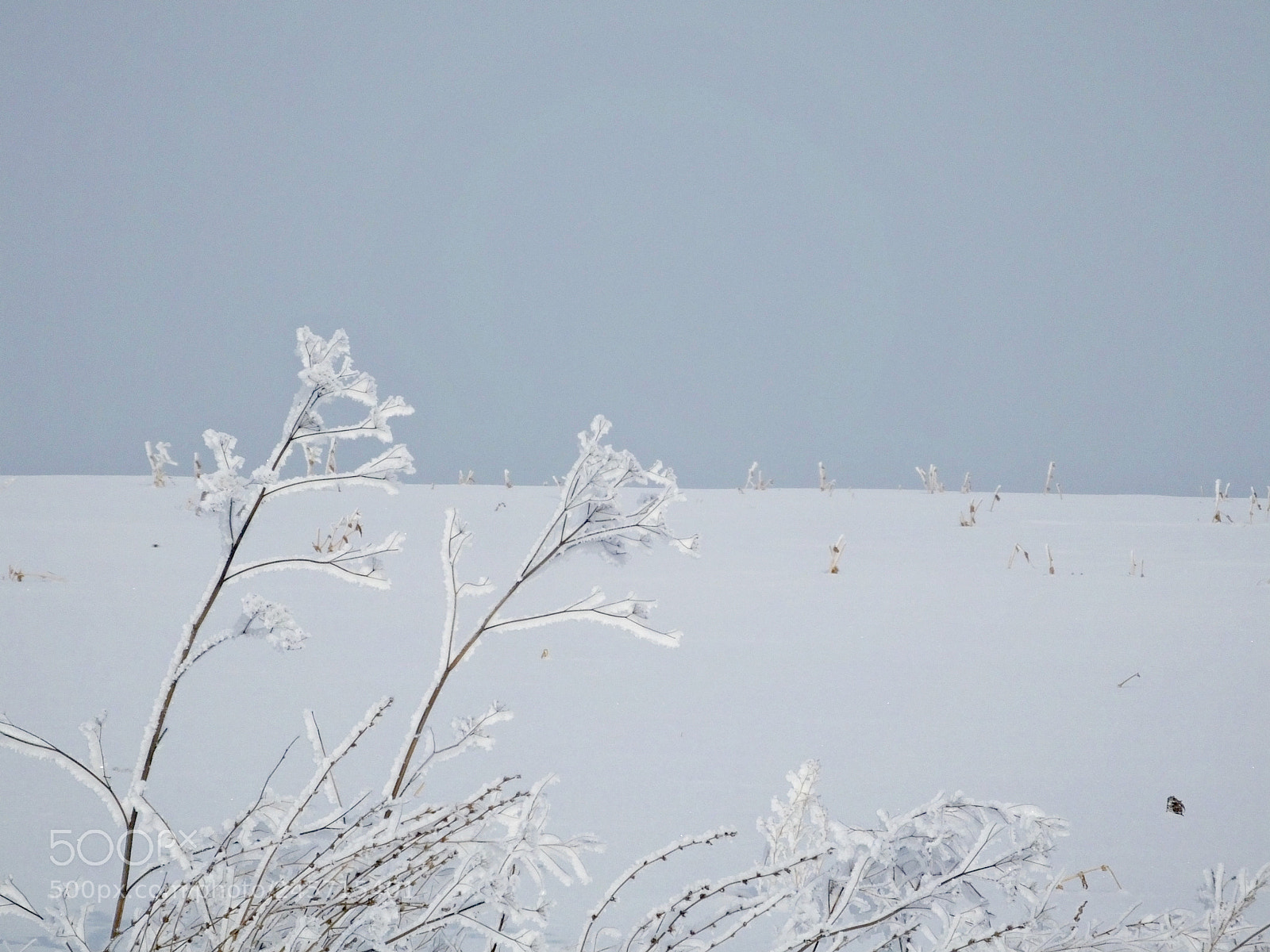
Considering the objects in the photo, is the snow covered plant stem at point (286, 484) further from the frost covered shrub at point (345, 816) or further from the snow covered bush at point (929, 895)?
the snow covered bush at point (929, 895)

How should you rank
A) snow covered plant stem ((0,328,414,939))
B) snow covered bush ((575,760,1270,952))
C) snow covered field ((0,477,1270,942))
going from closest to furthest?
snow covered bush ((575,760,1270,952)) < snow covered plant stem ((0,328,414,939)) < snow covered field ((0,477,1270,942))

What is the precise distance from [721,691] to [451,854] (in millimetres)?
1873

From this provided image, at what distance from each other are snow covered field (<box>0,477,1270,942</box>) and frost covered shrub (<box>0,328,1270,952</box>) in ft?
1.86

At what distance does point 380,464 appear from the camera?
1.19 meters

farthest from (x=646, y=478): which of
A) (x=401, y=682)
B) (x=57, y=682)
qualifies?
(x=57, y=682)

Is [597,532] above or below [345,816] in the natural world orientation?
above

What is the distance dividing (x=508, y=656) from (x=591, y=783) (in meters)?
1.09

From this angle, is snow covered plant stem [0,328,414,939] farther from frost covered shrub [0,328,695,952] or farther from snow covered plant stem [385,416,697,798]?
snow covered plant stem [385,416,697,798]

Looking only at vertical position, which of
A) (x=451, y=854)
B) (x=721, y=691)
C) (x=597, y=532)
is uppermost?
(x=597, y=532)

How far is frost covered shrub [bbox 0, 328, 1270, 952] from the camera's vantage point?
0.94 meters

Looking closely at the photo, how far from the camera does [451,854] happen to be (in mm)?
1128

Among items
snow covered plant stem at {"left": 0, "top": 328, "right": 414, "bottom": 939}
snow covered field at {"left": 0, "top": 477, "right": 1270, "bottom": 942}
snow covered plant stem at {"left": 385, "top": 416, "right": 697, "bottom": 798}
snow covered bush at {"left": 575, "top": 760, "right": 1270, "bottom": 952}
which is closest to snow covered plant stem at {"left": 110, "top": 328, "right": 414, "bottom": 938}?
snow covered plant stem at {"left": 0, "top": 328, "right": 414, "bottom": 939}

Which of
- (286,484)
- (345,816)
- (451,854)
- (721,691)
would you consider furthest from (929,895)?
(721,691)

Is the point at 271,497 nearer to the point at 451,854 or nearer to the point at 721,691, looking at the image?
the point at 451,854
